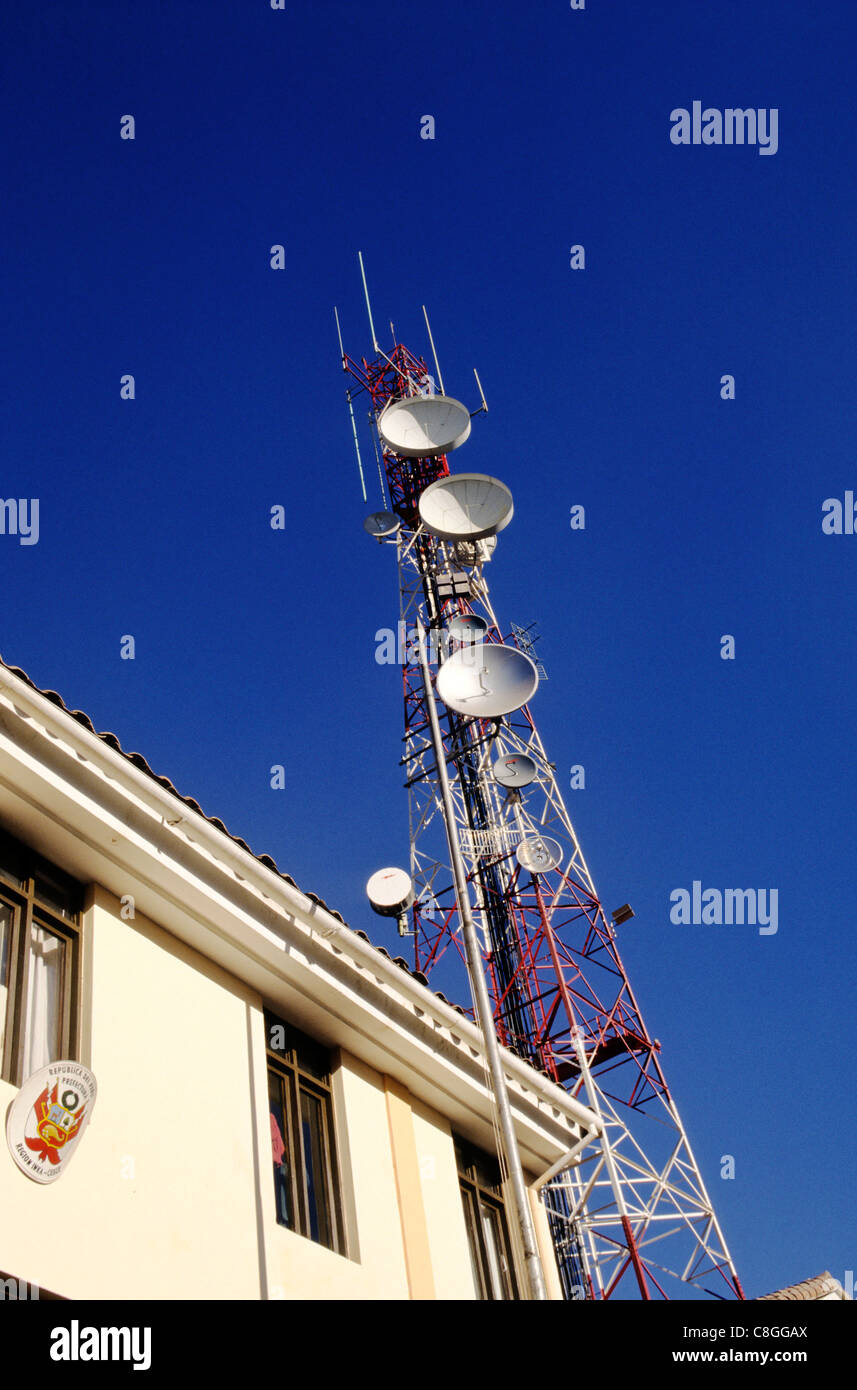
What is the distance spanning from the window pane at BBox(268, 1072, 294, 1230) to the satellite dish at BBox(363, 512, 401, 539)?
1483 cm

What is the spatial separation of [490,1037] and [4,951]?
3.28 metres

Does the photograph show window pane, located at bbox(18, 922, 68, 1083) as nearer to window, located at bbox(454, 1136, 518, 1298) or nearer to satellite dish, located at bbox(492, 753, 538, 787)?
window, located at bbox(454, 1136, 518, 1298)

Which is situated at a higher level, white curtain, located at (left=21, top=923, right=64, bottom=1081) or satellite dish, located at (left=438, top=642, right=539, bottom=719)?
satellite dish, located at (left=438, top=642, right=539, bottom=719)

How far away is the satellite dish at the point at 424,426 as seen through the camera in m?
21.4

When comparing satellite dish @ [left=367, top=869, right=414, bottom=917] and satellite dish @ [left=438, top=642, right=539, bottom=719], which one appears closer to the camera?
satellite dish @ [left=438, top=642, right=539, bottom=719]

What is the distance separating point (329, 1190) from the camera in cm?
953

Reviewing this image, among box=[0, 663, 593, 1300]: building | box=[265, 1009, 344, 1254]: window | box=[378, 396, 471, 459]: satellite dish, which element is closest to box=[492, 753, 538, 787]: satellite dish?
box=[378, 396, 471, 459]: satellite dish

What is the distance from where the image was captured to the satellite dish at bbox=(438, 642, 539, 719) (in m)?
13.7

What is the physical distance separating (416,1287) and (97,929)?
3909mm

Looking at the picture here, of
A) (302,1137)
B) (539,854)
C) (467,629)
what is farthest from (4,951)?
(539,854)

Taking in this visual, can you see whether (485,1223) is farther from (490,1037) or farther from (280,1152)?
(490,1037)

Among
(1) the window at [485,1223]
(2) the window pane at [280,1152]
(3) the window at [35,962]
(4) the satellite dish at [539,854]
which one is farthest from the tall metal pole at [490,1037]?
(4) the satellite dish at [539,854]

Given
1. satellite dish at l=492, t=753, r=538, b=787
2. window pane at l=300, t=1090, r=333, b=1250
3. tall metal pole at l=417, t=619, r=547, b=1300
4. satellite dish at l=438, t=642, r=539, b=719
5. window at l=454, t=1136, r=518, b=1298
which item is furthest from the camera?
satellite dish at l=492, t=753, r=538, b=787
